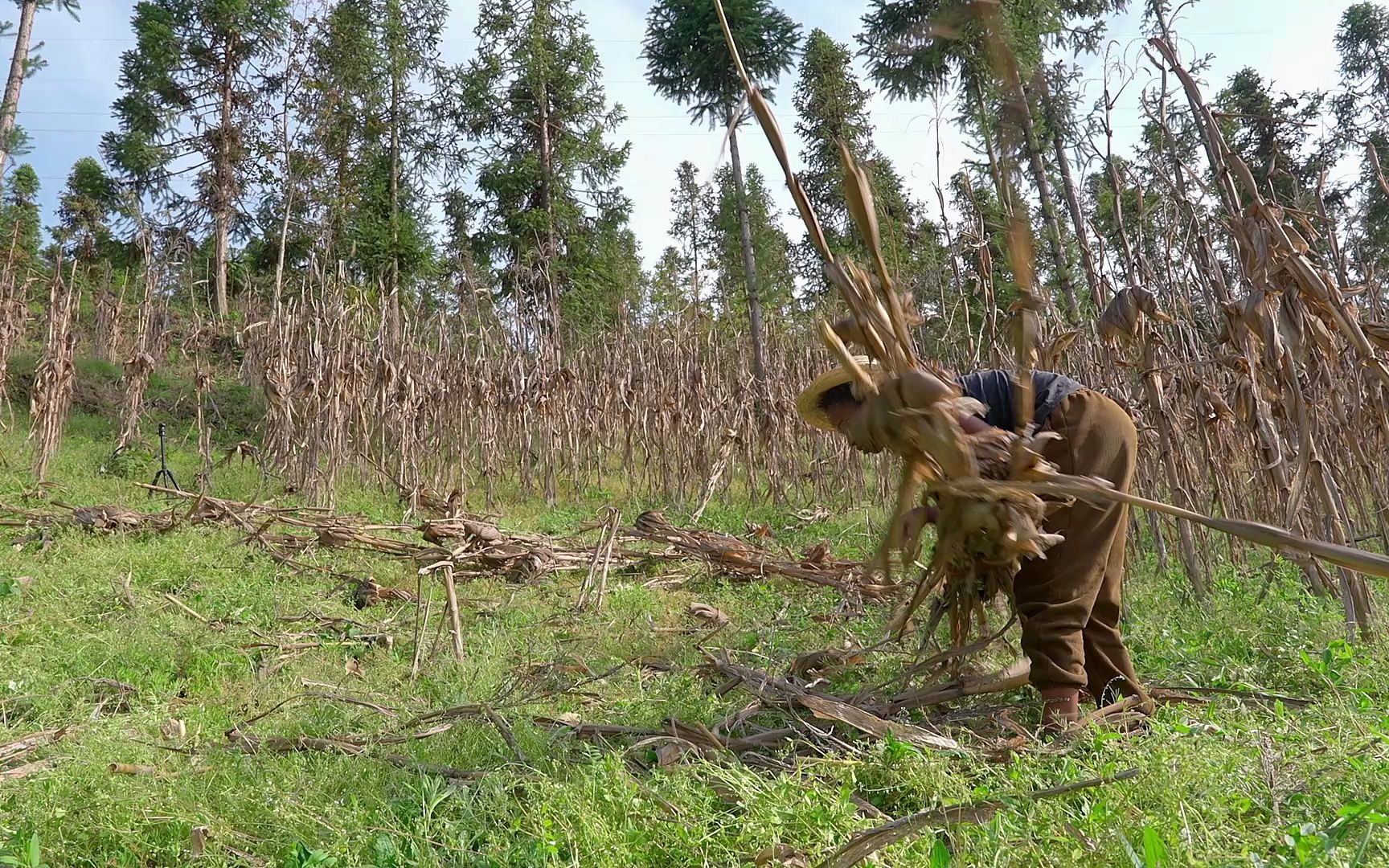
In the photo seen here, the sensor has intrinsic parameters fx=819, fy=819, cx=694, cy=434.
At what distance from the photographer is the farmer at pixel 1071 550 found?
8.25 feet

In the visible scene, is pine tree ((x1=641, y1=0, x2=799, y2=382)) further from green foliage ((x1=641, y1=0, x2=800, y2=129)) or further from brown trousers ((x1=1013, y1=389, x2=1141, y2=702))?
brown trousers ((x1=1013, y1=389, x2=1141, y2=702))

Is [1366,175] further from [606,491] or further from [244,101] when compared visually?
[244,101]

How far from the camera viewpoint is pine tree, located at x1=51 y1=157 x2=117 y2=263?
1797cm

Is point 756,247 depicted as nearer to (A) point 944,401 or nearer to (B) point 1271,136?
(B) point 1271,136

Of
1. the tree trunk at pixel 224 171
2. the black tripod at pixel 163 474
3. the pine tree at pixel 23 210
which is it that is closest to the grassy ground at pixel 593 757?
the black tripod at pixel 163 474

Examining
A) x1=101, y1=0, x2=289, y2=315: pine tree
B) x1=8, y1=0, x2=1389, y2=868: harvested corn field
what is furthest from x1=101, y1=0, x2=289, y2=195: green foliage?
x1=8, y1=0, x2=1389, y2=868: harvested corn field

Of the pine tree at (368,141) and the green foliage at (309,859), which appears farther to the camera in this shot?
the pine tree at (368,141)

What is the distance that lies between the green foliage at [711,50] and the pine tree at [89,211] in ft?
42.7

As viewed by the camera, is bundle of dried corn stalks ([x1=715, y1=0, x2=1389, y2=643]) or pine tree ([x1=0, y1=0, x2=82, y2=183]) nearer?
bundle of dried corn stalks ([x1=715, y1=0, x2=1389, y2=643])

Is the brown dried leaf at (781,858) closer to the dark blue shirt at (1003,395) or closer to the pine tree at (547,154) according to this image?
the dark blue shirt at (1003,395)

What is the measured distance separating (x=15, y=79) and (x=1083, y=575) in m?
17.7

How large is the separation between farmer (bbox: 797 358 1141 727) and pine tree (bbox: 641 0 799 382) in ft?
30.5

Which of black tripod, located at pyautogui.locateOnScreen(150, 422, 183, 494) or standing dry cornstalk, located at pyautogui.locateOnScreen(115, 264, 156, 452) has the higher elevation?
standing dry cornstalk, located at pyautogui.locateOnScreen(115, 264, 156, 452)

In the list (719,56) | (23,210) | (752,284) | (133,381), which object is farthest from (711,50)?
(23,210)
